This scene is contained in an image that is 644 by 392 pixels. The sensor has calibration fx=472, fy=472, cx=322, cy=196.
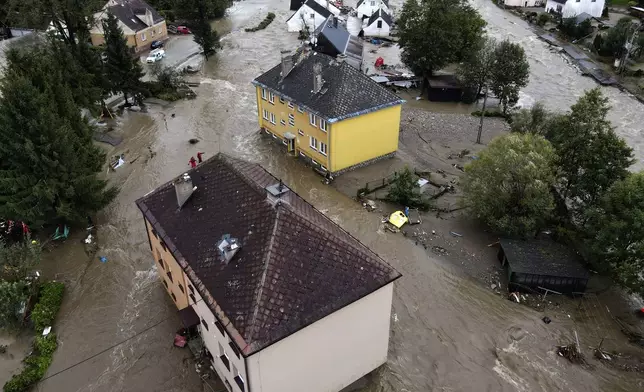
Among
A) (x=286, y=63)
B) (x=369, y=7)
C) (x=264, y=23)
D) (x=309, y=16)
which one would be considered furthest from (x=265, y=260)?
(x=264, y=23)

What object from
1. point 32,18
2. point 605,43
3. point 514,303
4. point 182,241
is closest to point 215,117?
point 32,18

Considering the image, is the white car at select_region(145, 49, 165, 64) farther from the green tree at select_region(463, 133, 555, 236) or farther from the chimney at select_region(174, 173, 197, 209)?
the green tree at select_region(463, 133, 555, 236)

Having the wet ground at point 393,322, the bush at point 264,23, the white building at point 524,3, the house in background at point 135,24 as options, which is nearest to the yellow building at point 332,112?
the wet ground at point 393,322

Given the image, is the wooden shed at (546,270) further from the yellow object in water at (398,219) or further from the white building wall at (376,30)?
the white building wall at (376,30)

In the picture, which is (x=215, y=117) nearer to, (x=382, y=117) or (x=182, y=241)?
(x=382, y=117)

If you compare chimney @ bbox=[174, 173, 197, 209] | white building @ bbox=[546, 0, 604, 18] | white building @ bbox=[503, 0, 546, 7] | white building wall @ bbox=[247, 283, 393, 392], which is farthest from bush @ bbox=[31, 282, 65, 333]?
white building @ bbox=[503, 0, 546, 7]

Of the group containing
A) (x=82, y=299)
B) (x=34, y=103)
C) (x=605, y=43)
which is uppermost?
(x=34, y=103)
